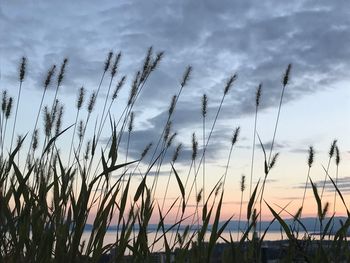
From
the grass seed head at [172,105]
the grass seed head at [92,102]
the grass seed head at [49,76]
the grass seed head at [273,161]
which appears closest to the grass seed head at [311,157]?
the grass seed head at [273,161]

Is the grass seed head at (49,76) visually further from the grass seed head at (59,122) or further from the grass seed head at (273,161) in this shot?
the grass seed head at (273,161)

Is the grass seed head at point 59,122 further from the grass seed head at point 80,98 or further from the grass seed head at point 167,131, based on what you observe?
the grass seed head at point 167,131

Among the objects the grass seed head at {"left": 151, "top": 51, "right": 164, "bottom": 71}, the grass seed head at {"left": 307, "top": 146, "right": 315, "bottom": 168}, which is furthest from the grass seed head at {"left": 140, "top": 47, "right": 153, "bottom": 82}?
the grass seed head at {"left": 307, "top": 146, "right": 315, "bottom": 168}

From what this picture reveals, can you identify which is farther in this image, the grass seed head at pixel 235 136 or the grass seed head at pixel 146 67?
the grass seed head at pixel 235 136

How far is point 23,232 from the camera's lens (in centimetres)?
288

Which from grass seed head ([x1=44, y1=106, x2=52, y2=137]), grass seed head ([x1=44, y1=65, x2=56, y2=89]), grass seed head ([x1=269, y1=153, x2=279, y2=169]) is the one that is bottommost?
grass seed head ([x1=269, y1=153, x2=279, y2=169])

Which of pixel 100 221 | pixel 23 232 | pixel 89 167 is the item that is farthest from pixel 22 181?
pixel 89 167

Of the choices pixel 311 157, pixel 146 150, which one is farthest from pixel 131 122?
pixel 311 157

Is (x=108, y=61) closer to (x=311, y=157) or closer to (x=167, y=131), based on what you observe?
(x=167, y=131)

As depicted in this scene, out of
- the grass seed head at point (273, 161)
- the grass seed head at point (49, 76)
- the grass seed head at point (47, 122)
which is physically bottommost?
the grass seed head at point (273, 161)

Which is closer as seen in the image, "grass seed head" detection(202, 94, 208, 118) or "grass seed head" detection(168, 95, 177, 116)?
"grass seed head" detection(168, 95, 177, 116)

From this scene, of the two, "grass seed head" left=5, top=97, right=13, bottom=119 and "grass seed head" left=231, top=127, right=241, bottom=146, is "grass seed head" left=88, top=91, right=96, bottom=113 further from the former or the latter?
"grass seed head" left=231, top=127, right=241, bottom=146

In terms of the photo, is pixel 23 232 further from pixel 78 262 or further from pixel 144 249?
pixel 144 249

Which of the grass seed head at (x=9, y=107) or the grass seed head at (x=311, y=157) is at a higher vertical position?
the grass seed head at (x=9, y=107)
